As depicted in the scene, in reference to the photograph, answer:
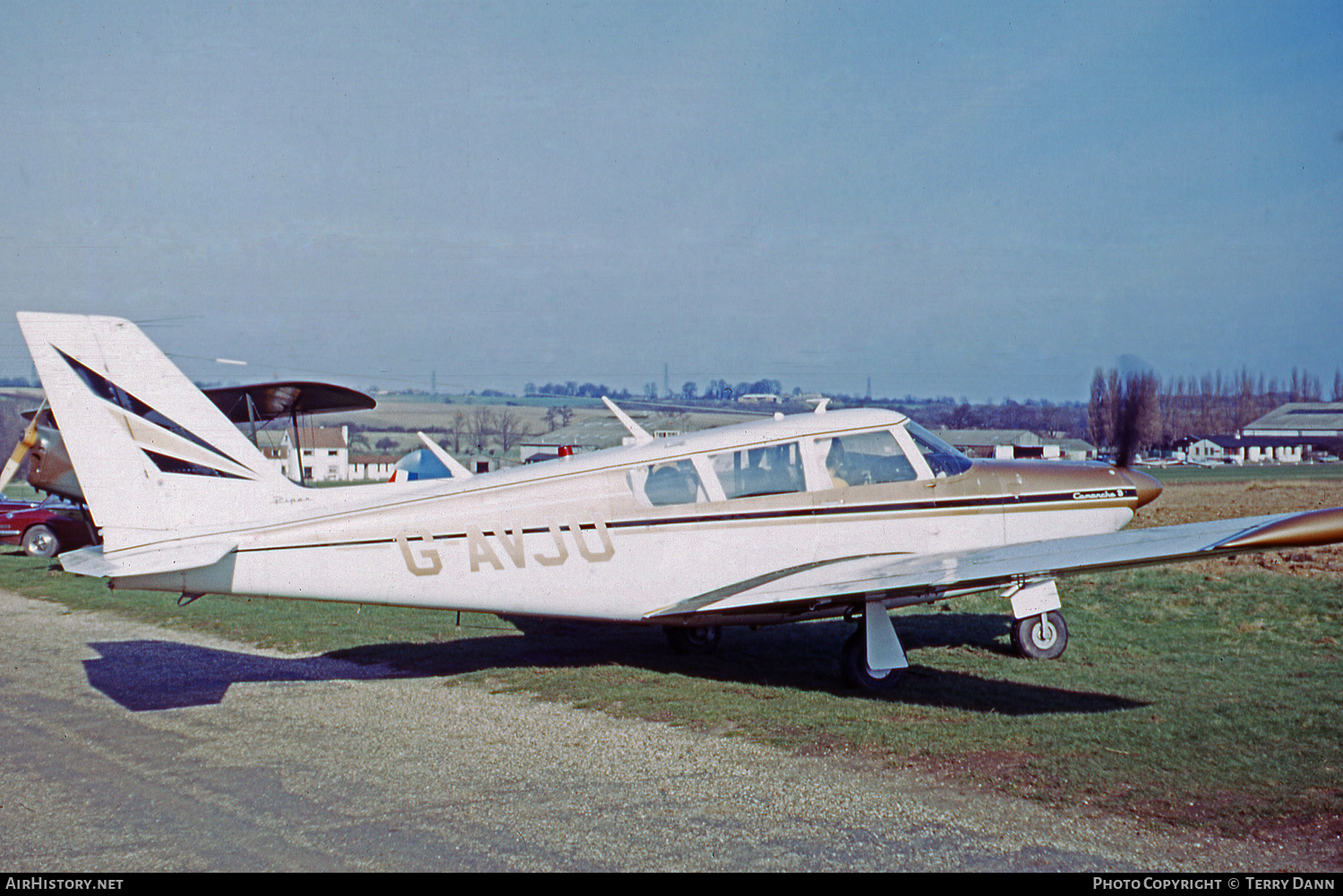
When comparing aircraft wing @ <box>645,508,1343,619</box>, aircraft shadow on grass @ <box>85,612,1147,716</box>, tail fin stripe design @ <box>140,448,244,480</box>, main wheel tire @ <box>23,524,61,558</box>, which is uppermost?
tail fin stripe design @ <box>140,448,244,480</box>

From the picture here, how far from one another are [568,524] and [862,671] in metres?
3.07

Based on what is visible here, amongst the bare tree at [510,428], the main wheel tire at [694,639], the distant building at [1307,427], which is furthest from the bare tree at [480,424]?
the distant building at [1307,427]

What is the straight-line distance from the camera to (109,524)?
321 inches

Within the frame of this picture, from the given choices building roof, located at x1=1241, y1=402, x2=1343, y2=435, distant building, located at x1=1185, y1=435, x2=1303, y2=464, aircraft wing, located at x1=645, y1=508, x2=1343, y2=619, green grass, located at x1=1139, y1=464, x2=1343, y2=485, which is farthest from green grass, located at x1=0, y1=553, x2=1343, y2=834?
distant building, located at x1=1185, y1=435, x2=1303, y2=464

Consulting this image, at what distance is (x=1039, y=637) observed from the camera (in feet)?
32.8

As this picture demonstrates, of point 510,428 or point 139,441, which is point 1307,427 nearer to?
point 510,428

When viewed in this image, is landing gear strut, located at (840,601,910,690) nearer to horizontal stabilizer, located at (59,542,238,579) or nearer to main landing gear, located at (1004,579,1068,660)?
main landing gear, located at (1004,579,1068,660)

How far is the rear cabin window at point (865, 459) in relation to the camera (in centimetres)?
897

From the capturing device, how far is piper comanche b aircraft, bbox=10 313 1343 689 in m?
8.12

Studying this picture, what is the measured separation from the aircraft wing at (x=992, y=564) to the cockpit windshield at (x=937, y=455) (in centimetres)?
83

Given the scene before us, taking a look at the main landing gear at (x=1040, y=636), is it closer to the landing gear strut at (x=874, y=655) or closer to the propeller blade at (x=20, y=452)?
the landing gear strut at (x=874, y=655)

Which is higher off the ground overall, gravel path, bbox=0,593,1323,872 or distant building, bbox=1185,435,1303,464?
gravel path, bbox=0,593,1323,872

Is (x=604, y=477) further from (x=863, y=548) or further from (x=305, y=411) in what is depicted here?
(x=305, y=411)

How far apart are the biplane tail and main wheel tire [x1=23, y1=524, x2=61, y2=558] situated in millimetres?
19685
